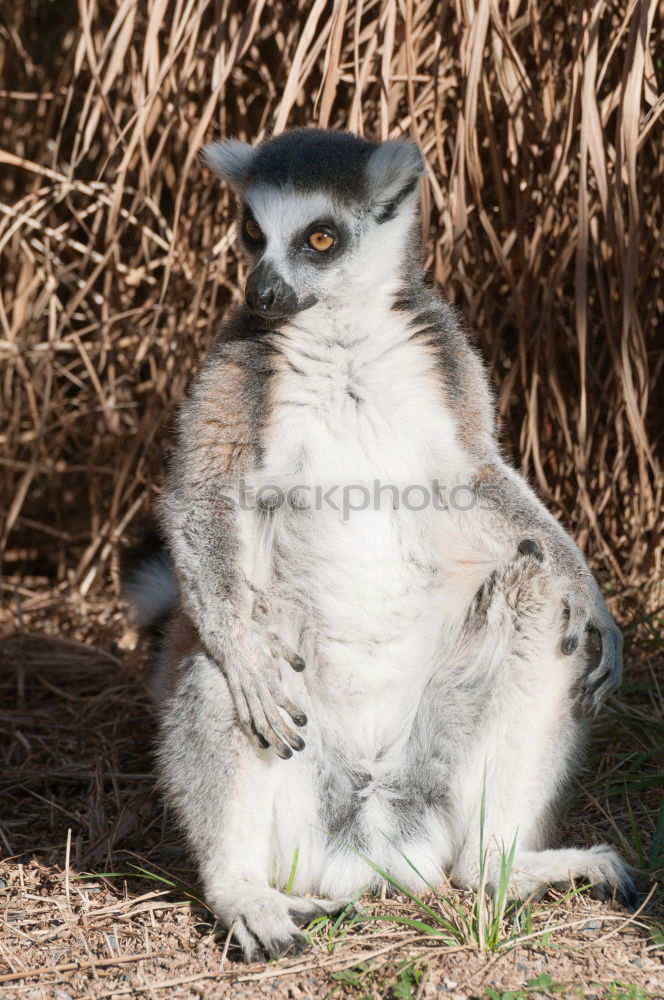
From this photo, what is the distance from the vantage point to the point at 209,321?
3969 mm

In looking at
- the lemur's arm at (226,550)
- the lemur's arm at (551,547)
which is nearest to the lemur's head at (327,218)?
the lemur's arm at (226,550)

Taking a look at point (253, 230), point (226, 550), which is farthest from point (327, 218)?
point (226, 550)

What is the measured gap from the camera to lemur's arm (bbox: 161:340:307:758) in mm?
2283

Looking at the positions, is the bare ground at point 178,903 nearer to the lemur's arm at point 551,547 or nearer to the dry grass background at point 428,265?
the dry grass background at point 428,265

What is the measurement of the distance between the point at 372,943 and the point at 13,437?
10.3 ft

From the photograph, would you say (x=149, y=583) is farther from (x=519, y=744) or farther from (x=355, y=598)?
(x=519, y=744)

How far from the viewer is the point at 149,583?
3.01 meters

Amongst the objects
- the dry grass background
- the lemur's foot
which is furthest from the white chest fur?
the dry grass background

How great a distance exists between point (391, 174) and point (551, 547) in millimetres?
987

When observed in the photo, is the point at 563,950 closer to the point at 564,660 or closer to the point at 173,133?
the point at 564,660

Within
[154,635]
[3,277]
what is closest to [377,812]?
[154,635]

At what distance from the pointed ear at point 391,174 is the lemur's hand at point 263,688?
1081 mm

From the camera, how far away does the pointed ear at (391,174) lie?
256 centimetres

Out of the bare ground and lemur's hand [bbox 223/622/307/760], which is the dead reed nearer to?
the bare ground
